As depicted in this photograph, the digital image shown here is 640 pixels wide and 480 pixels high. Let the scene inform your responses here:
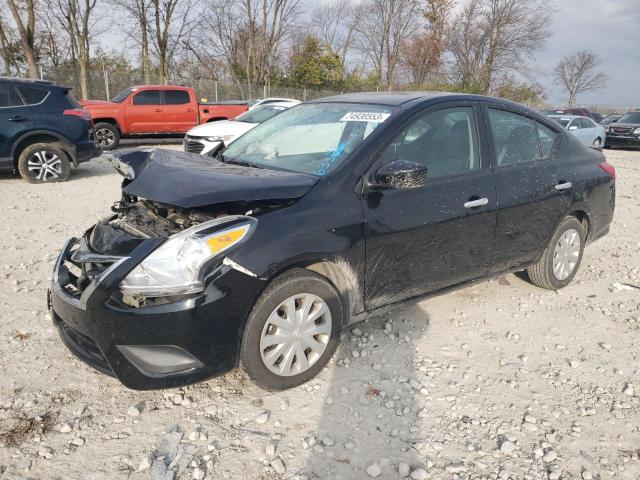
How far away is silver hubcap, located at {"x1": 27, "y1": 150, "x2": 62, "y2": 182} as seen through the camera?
27.1 ft

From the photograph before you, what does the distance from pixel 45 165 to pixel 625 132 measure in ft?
62.2

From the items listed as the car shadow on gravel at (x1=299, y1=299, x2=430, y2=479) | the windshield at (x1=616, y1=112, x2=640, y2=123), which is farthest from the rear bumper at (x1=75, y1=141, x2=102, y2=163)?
the windshield at (x1=616, y1=112, x2=640, y2=123)

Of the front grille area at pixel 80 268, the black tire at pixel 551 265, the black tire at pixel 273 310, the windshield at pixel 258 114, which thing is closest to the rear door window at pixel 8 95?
A: the windshield at pixel 258 114

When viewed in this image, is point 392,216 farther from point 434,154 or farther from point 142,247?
point 142,247

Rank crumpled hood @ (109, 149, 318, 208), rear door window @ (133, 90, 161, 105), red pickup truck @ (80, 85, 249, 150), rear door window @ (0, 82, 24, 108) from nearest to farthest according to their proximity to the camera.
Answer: crumpled hood @ (109, 149, 318, 208) → rear door window @ (0, 82, 24, 108) → red pickup truck @ (80, 85, 249, 150) → rear door window @ (133, 90, 161, 105)

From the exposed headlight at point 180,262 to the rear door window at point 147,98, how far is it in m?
13.0

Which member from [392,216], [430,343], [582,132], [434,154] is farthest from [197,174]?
[582,132]

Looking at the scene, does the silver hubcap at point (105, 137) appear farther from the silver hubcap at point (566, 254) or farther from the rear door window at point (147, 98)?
the silver hubcap at point (566, 254)

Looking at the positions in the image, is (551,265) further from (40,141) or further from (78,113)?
(40,141)

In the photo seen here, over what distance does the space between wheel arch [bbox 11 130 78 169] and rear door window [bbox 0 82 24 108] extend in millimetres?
532

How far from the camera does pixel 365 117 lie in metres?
3.30

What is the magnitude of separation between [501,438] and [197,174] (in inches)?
83.0

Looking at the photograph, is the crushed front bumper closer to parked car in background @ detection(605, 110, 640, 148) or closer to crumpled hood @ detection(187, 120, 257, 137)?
crumpled hood @ detection(187, 120, 257, 137)

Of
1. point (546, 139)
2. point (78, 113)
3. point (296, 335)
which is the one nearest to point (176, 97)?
point (78, 113)
